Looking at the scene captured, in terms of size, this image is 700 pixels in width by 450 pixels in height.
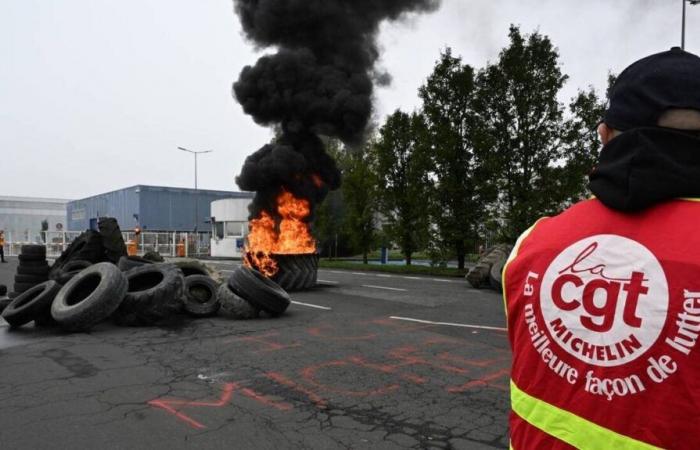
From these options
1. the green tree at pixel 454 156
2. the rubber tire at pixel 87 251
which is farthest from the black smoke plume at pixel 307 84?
the rubber tire at pixel 87 251

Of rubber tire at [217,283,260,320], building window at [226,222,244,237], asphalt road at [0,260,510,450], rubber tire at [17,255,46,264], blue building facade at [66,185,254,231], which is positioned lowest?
asphalt road at [0,260,510,450]

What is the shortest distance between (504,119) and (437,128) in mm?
2661

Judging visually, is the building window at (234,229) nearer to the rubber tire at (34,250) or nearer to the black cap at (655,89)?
the rubber tire at (34,250)

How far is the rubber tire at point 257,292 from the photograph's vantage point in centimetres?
949

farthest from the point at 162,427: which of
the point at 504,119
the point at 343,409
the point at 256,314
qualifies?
the point at 504,119

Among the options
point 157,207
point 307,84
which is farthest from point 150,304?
point 157,207

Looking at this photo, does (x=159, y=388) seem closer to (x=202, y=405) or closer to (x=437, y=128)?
(x=202, y=405)

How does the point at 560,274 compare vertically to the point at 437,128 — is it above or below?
below

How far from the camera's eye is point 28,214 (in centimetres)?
8600

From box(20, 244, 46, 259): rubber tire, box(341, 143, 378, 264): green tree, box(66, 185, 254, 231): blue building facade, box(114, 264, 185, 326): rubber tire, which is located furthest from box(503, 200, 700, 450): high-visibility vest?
box(66, 185, 254, 231): blue building facade

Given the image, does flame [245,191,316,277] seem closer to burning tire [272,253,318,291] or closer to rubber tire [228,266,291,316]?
burning tire [272,253,318,291]

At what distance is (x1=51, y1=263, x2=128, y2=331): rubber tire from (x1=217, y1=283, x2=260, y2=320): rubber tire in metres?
Result: 1.80

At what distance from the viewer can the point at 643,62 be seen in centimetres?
131

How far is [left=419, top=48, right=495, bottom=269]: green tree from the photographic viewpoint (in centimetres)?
1936
